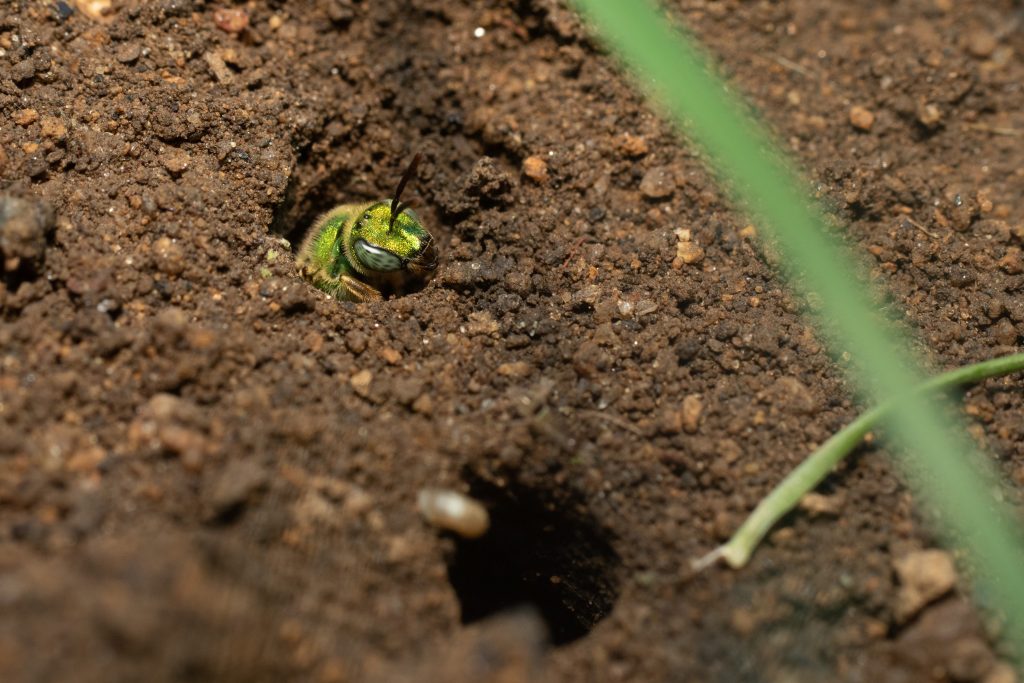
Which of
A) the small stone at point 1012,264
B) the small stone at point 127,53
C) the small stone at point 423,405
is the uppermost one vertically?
the small stone at point 1012,264

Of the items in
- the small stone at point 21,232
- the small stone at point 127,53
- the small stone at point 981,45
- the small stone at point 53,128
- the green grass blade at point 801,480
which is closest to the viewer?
the green grass blade at point 801,480

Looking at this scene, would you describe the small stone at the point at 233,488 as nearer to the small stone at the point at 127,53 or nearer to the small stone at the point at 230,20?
the small stone at the point at 127,53

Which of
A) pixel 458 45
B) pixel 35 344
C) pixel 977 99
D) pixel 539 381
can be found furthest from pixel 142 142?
pixel 977 99

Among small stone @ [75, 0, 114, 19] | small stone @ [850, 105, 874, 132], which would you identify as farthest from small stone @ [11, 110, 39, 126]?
small stone @ [850, 105, 874, 132]

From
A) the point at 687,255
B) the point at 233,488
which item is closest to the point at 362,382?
the point at 233,488

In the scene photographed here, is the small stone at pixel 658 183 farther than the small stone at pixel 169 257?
Yes

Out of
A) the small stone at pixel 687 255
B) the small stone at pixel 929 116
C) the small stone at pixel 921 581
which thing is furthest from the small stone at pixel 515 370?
the small stone at pixel 929 116
